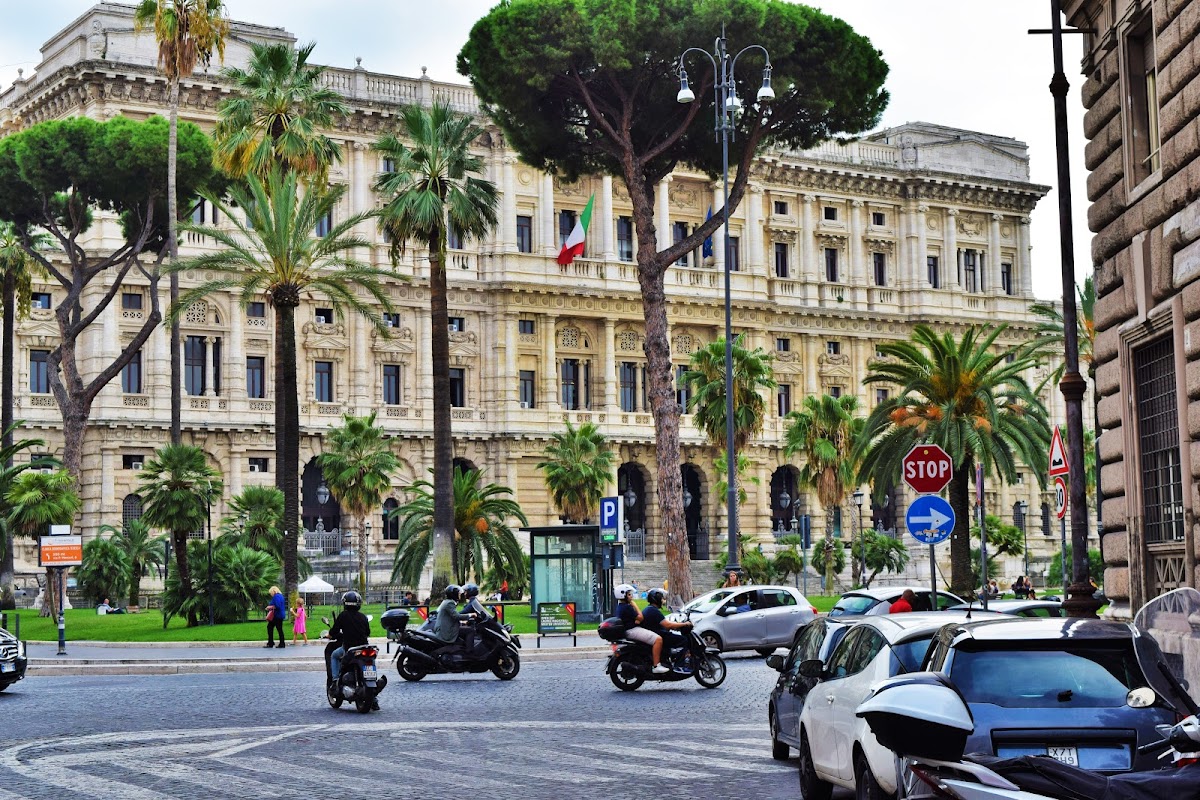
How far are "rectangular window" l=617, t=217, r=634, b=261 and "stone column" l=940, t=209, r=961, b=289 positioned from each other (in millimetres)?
15866

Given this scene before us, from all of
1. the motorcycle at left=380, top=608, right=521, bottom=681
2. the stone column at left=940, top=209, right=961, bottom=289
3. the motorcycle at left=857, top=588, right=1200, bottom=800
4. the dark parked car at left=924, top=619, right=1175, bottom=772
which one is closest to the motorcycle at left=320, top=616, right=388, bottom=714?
the motorcycle at left=380, top=608, right=521, bottom=681

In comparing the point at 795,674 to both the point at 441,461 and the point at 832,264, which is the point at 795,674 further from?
the point at 832,264

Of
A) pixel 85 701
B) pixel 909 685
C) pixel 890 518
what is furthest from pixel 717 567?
pixel 909 685

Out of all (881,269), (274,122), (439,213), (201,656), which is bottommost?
(201,656)

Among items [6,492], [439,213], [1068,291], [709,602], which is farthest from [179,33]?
[1068,291]

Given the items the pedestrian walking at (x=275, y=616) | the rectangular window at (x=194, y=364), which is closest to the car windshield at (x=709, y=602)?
the pedestrian walking at (x=275, y=616)

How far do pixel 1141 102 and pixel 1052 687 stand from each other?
11.5 metres

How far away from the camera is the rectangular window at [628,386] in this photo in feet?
224

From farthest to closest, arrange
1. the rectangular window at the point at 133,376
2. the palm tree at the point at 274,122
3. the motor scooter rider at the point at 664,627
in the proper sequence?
the rectangular window at the point at 133,376
the palm tree at the point at 274,122
the motor scooter rider at the point at 664,627

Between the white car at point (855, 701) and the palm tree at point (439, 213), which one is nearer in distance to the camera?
the white car at point (855, 701)

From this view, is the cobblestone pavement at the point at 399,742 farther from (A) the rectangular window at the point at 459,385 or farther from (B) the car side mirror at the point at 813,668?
(A) the rectangular window at the point at 459,385

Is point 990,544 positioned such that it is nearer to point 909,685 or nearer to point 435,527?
point 435,527

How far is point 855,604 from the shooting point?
87.0 feet

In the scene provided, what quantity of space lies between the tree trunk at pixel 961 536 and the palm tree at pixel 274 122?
16.4 meters
